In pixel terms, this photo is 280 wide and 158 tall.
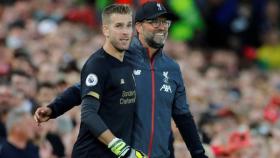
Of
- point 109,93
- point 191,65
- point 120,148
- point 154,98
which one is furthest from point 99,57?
point 191,65

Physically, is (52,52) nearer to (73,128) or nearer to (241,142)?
(73,128)

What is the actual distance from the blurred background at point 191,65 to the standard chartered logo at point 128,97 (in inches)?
83.5

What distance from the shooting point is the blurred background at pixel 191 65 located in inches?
479

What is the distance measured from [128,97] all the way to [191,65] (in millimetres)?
9614

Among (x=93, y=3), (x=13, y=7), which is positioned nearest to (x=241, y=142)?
(x=13, y=7)

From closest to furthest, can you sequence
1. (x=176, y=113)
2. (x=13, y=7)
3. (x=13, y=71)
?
(x=176, y=113) → (x=13, y=71) → (x=13, y=7)

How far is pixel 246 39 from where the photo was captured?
Result: 20453mm

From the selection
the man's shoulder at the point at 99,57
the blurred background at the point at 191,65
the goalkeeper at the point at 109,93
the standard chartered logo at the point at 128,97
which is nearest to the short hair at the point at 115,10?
the goalkeeper at the point at 109,93

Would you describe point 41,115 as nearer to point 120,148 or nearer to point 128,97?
point 128,97

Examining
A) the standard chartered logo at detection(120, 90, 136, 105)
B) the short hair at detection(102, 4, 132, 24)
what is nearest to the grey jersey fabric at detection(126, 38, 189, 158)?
the standard chartered logo at detection(120, 90, 136, 105)

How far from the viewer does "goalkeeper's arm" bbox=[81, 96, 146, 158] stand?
859cm

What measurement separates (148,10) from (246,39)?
449 inches

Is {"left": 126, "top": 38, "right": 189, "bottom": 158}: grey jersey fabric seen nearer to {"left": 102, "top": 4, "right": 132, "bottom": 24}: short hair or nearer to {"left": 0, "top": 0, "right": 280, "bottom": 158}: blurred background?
{"left": 102, "top": 4, "right": 132, "bottom": 24}: short hair

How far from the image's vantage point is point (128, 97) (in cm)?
888
